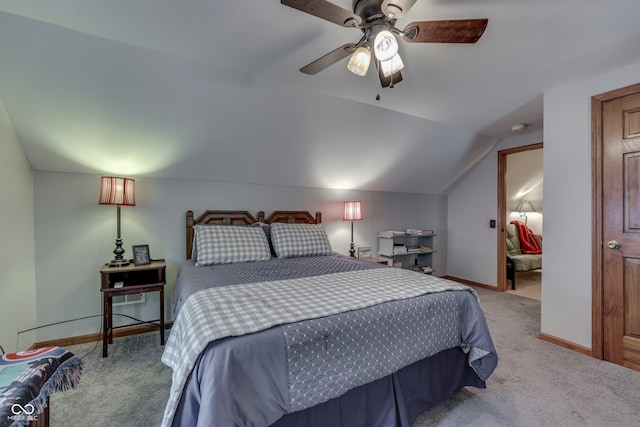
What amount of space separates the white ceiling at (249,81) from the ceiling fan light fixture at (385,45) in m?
0.46

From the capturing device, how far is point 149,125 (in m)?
2.38

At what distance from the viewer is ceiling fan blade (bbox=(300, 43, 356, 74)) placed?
1.50m

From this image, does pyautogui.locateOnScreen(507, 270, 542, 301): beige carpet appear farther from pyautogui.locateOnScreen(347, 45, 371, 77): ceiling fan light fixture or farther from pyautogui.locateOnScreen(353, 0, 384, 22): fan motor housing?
pyautogui.locateOnScreen(353, 0, 384, 22): fan motor housing

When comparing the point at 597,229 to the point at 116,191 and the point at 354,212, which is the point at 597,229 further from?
the point at 116,191

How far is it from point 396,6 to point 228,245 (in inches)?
85.3

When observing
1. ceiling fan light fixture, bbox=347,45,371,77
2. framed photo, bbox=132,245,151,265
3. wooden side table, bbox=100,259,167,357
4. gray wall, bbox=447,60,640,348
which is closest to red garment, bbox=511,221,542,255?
gray wall, bbox=447,60,640,348

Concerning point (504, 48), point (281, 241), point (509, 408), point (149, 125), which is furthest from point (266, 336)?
point (504, 48)

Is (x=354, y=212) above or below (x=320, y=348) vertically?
above

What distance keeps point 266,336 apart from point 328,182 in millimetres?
2763

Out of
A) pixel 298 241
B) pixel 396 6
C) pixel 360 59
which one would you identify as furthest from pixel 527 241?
pixel 396 6

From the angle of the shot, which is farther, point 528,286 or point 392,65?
point 528,286

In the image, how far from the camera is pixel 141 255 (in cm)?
255

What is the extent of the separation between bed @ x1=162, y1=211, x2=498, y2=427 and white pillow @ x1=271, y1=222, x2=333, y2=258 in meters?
0.72

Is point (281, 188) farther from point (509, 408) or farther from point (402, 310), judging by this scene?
point (509, 408)
